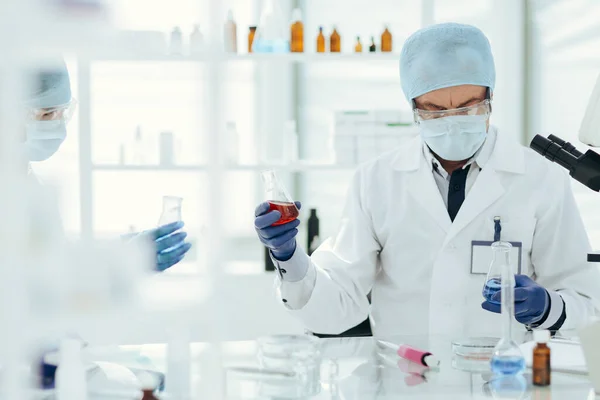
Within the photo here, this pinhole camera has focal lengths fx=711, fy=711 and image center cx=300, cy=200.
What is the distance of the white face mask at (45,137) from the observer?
4.90 ft

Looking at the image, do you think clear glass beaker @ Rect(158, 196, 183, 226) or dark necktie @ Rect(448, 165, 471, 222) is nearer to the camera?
clear glass beaker @ Rect(158, 196, 183, 226)

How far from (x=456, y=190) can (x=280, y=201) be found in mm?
631

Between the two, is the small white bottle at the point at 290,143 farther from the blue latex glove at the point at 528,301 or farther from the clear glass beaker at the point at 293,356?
the clear glass beaker at the point at 293,356

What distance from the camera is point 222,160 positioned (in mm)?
610

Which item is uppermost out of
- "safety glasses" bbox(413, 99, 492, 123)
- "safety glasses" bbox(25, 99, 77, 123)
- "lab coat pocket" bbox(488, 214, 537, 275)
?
"safety glasses" bbox(413, 99, 492, 123)

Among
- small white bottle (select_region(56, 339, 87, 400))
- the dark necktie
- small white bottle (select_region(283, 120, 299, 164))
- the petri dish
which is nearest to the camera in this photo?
small white bottle (select_region(56, 339, 87, 400))

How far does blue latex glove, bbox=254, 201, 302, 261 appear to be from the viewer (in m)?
1.75

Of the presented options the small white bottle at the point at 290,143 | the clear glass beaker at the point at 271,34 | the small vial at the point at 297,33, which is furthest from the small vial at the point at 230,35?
the small white bottle at the point at 290,143

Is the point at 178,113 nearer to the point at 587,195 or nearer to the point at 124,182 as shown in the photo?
the point at 124,182

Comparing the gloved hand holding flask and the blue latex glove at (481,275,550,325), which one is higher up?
the gloved hand holding flask

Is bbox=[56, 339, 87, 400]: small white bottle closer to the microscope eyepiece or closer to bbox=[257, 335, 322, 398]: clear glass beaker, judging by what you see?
bbox=[257, 335, 322, 398]: clear glass beaker

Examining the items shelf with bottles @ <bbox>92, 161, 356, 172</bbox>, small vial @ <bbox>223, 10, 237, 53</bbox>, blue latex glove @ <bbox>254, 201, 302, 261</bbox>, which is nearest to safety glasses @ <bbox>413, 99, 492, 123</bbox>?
blue latex glove @ <bbox>254, 201, 302, 261</bbox>

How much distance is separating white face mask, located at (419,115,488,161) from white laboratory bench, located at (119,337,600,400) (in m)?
0.67

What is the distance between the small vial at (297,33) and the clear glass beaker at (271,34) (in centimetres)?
4
